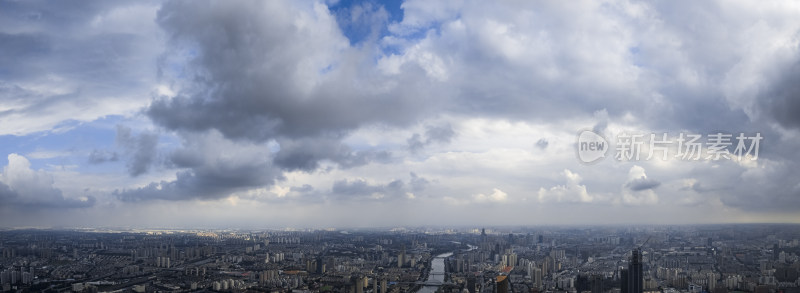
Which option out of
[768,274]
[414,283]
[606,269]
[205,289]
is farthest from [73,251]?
[768,274]

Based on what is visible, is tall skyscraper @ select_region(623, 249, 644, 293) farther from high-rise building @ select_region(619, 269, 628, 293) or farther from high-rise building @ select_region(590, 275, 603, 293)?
high-rise building @ select_region(590, 275, 603, 293)

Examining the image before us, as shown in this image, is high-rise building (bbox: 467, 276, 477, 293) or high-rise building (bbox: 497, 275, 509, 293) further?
high-rise building (bbox: 467, 276, 477, 293)

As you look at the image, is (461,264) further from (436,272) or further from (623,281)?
(623,281)

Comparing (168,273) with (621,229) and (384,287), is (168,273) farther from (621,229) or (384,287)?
(621,229)

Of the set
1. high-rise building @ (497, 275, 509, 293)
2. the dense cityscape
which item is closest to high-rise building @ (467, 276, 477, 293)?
the dense cityscape

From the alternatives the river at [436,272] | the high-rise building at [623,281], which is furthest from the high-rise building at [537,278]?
the high-rise building at [623,281]
